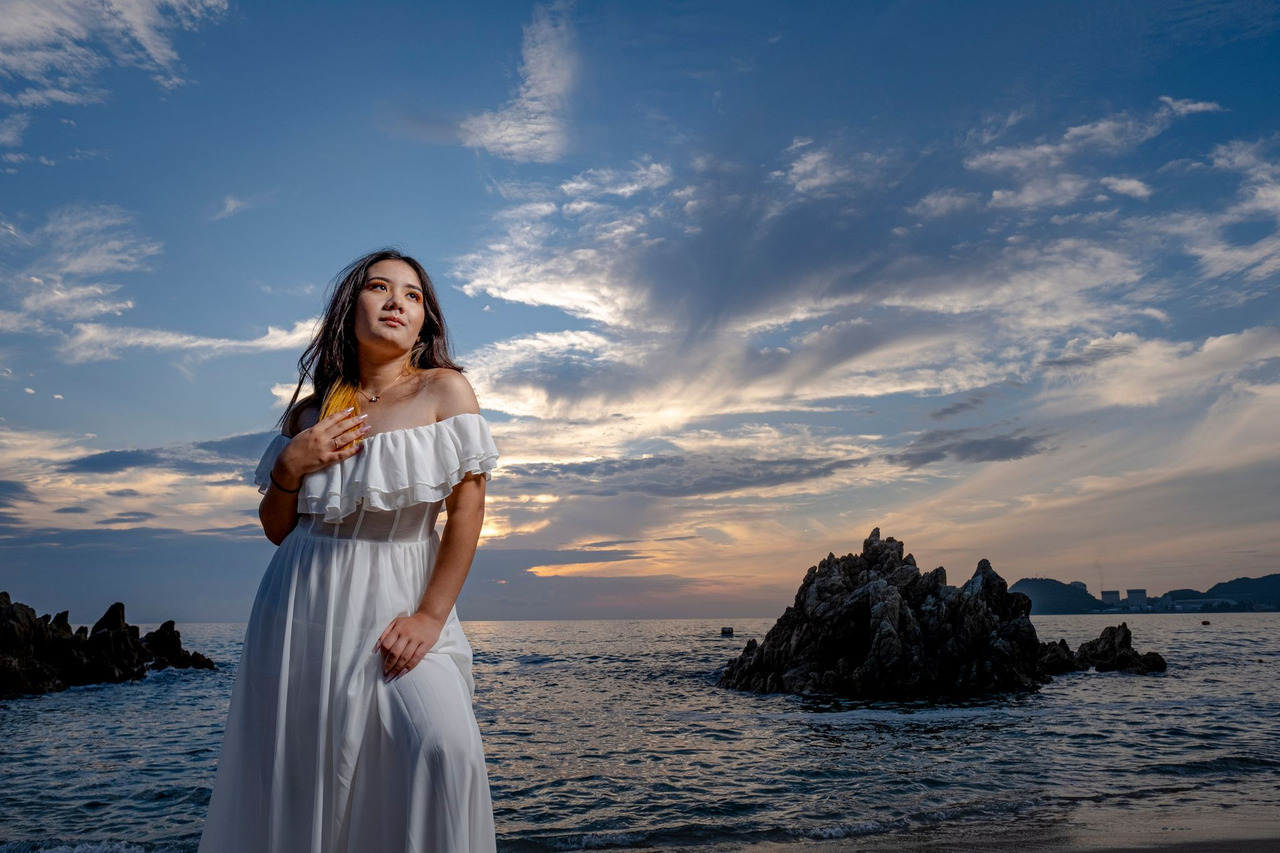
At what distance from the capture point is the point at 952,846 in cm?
841

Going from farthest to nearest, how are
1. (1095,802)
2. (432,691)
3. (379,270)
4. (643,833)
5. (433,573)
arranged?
(1095,802), (643,833), (379,270), (433,573), (432,691)

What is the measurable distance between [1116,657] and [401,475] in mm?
38415

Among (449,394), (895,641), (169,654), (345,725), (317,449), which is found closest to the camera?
(345,725)

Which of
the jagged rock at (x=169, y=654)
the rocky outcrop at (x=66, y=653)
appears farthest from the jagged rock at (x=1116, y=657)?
the jagged rock at (x=169, y=654)

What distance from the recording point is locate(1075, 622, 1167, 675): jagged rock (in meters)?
32.8

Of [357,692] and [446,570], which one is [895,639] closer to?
[446,570]

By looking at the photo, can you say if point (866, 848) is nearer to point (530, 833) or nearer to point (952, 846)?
point (952, 846)

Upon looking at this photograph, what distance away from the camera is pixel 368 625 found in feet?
8.64

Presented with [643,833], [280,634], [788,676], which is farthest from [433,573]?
[788,676]

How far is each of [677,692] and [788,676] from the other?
378cm

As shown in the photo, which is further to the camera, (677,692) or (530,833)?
(677,692)

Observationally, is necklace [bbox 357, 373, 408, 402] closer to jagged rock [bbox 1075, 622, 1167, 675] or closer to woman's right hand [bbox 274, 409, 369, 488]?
woman's right hand [bbox 274, 409, 369, 488]

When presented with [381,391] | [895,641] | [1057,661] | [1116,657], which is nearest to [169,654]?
[895,641]

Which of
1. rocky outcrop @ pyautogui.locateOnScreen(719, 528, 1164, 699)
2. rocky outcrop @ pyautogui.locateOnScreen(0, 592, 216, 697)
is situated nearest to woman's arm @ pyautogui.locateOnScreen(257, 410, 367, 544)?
rocky outcrop @ pyautogui.locateOnScreen(719, 528, 1164, 699)
